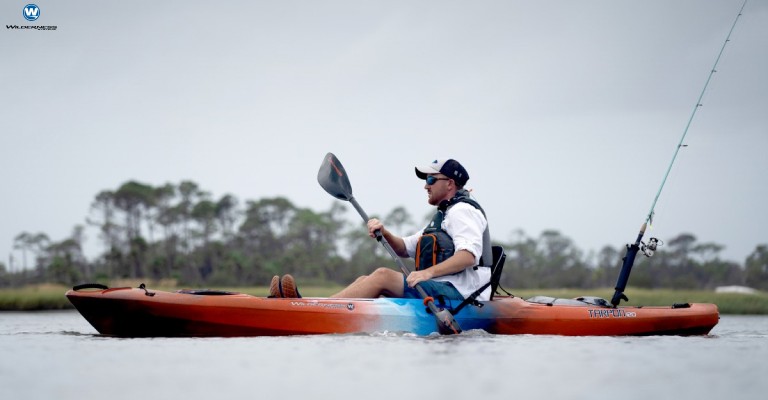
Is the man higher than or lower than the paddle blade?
lower

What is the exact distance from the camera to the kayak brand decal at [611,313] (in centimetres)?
677

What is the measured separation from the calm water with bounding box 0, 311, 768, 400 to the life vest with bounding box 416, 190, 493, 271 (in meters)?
0.57

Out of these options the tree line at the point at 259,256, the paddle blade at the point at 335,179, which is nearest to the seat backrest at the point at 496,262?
the paddle blade at the point at 335,179

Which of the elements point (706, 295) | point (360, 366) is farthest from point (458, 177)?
point (706, 295)

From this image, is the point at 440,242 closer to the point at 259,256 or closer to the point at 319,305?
the point at 319,305

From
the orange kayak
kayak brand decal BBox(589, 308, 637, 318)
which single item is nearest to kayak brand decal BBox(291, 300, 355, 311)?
the orange kayak

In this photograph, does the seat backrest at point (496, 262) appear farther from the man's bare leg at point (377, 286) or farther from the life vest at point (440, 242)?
the man's bare leg at point (377, 286)

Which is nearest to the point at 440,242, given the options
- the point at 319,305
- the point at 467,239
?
the point at 467,239

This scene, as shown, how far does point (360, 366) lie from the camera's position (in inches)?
184

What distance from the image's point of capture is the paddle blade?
23.4ft

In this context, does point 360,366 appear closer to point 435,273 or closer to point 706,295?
point 435,273

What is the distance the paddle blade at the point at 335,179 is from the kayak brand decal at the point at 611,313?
7.32 ft

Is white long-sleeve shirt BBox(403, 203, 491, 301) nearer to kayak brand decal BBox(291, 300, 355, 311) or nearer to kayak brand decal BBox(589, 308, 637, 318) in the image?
kayak brand decal BBox(291, 300, 355, 311)

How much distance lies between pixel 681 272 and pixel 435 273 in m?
36.2
